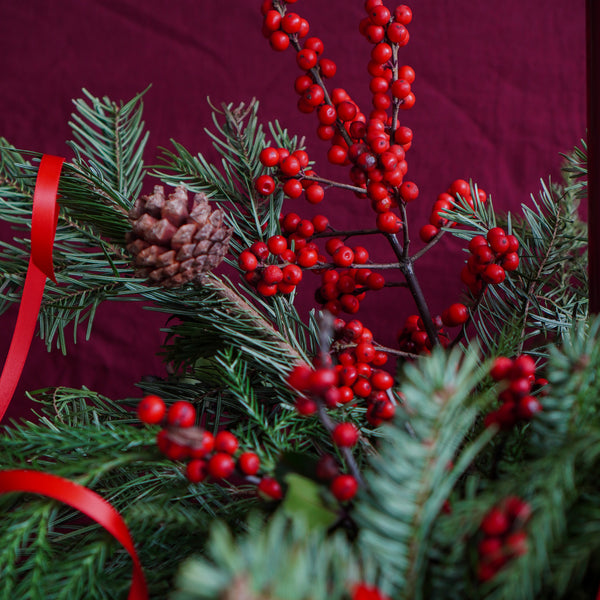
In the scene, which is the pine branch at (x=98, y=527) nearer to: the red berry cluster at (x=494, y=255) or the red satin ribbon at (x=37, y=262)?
the red satin ribbon at (x=37, y=262)

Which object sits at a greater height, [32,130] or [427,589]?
[32,130]

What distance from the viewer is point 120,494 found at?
9.6 inches

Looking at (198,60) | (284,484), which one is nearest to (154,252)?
(284,484)

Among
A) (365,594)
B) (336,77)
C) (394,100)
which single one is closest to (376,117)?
(394,100)

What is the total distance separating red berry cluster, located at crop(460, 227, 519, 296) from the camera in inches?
9.9

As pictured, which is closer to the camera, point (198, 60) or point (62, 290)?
point (62, 290)

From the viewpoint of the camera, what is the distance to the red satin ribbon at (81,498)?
16 centimetres

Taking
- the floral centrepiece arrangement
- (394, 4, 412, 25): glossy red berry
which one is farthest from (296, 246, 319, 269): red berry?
(394, 4, 412, 25): glossy red berry

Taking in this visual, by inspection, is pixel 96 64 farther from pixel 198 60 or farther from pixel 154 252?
pixel 154 252

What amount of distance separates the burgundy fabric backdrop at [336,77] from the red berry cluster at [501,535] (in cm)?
53

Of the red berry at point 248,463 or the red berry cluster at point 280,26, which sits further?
the red berry cluster at point 280,26

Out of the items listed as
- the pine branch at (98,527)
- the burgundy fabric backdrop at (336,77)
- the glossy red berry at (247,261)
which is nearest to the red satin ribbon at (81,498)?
the pine branch at (98,527)

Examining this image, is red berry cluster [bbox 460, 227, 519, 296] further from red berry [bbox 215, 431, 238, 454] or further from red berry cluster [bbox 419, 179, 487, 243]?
red berry [bbox 215, 431, 238, 454]

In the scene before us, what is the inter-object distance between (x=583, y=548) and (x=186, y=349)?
0.21m
